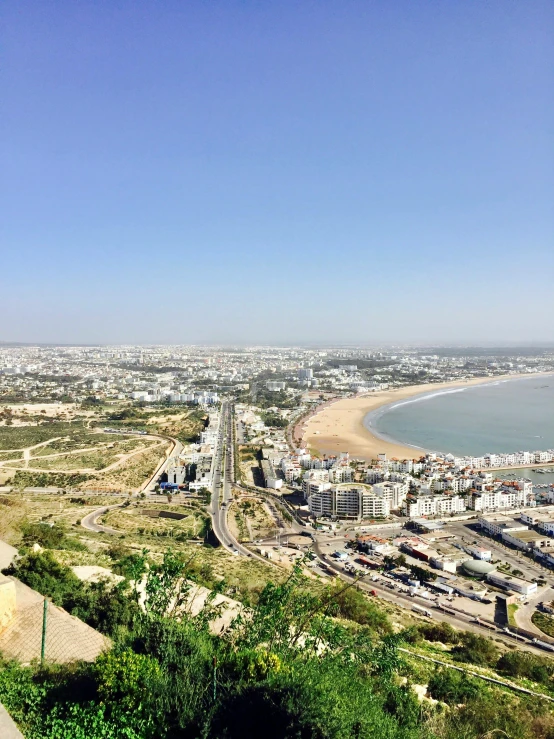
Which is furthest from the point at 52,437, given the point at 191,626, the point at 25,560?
the point at 191,626

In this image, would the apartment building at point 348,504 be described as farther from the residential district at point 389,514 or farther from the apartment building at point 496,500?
the apartment building at point 496,500

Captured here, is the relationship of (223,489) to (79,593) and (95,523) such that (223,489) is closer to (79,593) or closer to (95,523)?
(95,523)

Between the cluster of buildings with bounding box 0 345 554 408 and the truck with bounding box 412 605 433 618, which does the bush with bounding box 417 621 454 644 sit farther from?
the cluster of buildings with bounding box 0 345 554 408

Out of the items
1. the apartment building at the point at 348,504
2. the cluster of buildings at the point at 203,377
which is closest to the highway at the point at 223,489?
the apartment building at the point at 348,504

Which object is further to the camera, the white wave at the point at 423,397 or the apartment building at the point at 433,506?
the white wave at the point at 423,397

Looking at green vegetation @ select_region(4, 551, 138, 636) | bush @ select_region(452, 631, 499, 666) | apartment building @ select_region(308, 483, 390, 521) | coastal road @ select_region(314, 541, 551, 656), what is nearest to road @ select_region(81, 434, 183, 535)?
coastal road @ select_region(314, 541, 551, 656)

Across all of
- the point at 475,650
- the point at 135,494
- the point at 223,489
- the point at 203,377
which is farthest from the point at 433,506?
the point at 203,377

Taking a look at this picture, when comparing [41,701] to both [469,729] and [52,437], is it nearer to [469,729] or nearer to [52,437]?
[469,729]
